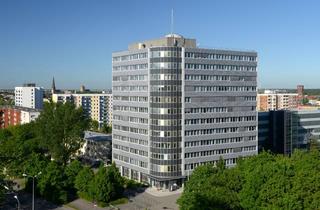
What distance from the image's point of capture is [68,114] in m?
108

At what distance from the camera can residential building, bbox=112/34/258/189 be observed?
90812 millimetres

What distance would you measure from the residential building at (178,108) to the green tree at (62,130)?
9443 millimetres

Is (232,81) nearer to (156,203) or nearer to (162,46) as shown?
(162,46)

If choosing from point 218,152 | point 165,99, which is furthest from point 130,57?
point 218,152

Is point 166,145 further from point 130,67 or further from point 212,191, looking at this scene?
point 212,191

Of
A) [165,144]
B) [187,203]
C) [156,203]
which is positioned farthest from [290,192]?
[165,144]

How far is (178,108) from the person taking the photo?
91.3 m

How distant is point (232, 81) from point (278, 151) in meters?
35.2

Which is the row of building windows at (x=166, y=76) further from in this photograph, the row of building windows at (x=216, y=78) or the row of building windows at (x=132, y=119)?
the row of building windows at (x=132, y=119)

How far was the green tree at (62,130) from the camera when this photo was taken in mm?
106688

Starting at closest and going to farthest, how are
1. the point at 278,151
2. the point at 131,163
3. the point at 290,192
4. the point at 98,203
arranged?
the point at 290,192
the point at 98,203
the point at 131,163
the point at 278,151

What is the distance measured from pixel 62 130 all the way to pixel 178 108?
3262cm

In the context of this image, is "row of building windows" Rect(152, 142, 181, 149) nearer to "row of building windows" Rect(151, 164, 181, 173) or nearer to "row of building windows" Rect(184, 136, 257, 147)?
"row of building windows" Rect(184, 136, 257, 147)

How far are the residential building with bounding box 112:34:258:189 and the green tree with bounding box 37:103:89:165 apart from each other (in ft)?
31.0
